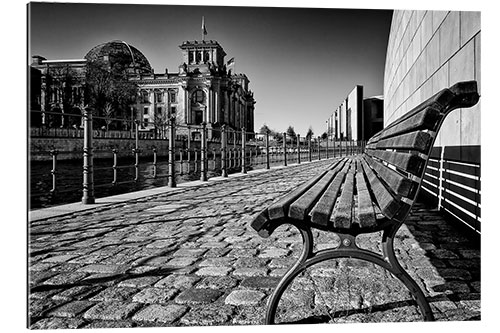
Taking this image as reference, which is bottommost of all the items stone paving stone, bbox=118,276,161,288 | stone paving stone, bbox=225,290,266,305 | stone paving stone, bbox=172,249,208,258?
stone paving stone, bbox=225,290,266,305

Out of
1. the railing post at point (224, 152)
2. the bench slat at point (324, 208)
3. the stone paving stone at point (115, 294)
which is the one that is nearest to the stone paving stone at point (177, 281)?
the stone paving stone at point (115, 294)

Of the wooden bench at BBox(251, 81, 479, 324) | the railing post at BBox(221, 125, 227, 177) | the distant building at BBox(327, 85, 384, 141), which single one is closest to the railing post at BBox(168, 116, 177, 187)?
A: the railing post at BBox(221, 125, 227, 177)

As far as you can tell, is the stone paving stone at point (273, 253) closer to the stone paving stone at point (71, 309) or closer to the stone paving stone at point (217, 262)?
the stone paving stone at point (217, 262)

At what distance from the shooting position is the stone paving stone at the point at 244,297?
213cm

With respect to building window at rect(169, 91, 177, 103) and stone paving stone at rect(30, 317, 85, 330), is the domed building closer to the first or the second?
stone paving stone at rect(30, 317, 85, 330)

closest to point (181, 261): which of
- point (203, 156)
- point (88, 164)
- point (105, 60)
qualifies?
point (88, 164)

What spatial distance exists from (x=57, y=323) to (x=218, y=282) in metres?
0.81

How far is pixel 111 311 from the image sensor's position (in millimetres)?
2023

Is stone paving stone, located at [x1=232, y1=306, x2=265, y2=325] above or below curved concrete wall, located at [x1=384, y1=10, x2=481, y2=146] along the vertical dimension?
below

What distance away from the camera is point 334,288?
230 cm

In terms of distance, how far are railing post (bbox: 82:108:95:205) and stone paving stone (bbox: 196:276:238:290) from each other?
3370mm

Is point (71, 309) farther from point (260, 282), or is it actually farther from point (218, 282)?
point (260, 282)

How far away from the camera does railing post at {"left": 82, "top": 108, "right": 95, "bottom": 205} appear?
17.8ft

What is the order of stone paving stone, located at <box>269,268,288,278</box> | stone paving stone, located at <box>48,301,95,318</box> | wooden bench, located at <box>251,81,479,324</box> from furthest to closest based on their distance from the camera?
stone paving stone, located at <box>269,268,288,278</box>
stone paving stone, located at <box>48,301,95,318</box>
wooden bench, located at <box>251,81,479,324</box>
